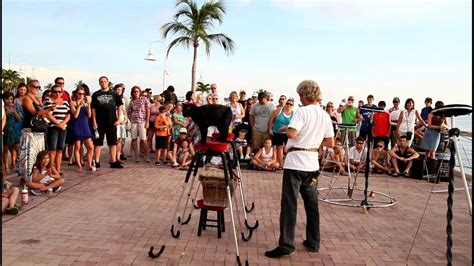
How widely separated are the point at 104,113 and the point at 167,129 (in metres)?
1.87

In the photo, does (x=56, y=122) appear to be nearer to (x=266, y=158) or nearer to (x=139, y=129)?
(x=139, y=129)

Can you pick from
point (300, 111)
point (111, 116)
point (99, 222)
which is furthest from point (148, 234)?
point (111, 116)

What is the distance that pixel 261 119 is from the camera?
11219mm

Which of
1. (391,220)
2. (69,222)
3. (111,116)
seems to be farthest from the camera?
(111,116)

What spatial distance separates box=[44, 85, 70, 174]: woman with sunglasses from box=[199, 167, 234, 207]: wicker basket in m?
4.15

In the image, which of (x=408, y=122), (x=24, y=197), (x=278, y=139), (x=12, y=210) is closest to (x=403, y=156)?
(x=408, y=122)

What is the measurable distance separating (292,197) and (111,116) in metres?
6.13

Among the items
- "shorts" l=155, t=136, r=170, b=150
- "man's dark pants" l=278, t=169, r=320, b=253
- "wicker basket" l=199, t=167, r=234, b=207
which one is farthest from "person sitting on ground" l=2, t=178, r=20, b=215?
"shorts" l=155, t=136, r=170, b=150

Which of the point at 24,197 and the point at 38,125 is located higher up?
the point at 38,125

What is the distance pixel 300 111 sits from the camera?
481 cm

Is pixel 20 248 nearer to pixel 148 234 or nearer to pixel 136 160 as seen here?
pixel 148 234

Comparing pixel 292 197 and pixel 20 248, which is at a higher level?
pixel 292 197

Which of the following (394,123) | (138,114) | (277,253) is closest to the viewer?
(277,253)

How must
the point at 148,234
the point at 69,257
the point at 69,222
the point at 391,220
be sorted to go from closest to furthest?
the point at 69,257 < the point at 148,234 < the point at 69,222 < the point at 391,220
